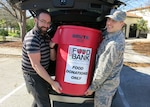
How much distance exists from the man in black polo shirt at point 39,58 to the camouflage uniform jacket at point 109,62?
1.81ft

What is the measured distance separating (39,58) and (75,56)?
0.44 m

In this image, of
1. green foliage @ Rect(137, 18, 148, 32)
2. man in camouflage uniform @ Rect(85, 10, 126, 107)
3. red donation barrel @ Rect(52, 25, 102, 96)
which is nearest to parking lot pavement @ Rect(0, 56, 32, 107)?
red donation barrel @ Rect(52, 25, 102, 96)

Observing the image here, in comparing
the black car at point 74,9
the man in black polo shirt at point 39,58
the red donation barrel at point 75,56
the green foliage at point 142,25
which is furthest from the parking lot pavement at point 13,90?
the green foliage at point 142,25

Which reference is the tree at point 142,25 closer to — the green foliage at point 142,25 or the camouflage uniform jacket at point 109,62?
the green foliage at point 142,25

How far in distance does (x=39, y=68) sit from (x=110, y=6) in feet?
4.66

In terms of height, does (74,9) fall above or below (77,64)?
above

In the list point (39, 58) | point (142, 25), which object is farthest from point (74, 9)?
point (142, 25)

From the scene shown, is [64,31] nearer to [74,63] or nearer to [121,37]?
[74,63]

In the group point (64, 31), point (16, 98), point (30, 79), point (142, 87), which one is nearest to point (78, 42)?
point (64, 31)

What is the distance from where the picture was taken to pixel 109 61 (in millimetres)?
3135

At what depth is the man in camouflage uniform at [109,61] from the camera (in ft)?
10.3

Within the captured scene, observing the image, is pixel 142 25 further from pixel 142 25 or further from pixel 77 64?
pixel 77 64

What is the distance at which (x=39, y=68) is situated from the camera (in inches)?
125

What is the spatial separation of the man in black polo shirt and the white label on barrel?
23cm
